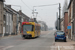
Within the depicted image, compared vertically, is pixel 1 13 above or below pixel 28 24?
above

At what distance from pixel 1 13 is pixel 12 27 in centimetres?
1477

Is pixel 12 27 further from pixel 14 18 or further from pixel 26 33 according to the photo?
pixel 26 33

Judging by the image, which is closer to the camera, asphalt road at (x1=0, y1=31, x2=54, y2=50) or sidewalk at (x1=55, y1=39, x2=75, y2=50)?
sidewalk at (x1=55, y1=39, x2=75, y2=50)

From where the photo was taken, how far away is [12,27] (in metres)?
54.2

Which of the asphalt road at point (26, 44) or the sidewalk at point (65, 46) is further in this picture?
the asphalt road at point (26, 44)

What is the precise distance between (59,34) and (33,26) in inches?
266

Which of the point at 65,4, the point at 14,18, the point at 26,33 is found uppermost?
the point at 65,4

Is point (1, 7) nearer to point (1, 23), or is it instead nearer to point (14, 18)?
point (1, 23)

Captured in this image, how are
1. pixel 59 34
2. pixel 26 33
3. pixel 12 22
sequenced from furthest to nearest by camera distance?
pixel 12 22 < pixel 26 33 < pixel 59 34

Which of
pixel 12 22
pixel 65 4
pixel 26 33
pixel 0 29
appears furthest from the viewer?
pixel 65 4

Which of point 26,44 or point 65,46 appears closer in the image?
point 65,46

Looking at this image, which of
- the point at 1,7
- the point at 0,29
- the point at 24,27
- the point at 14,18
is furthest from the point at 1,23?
the point at 14,18

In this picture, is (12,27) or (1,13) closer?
(1,13)

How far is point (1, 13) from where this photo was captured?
3988cm
